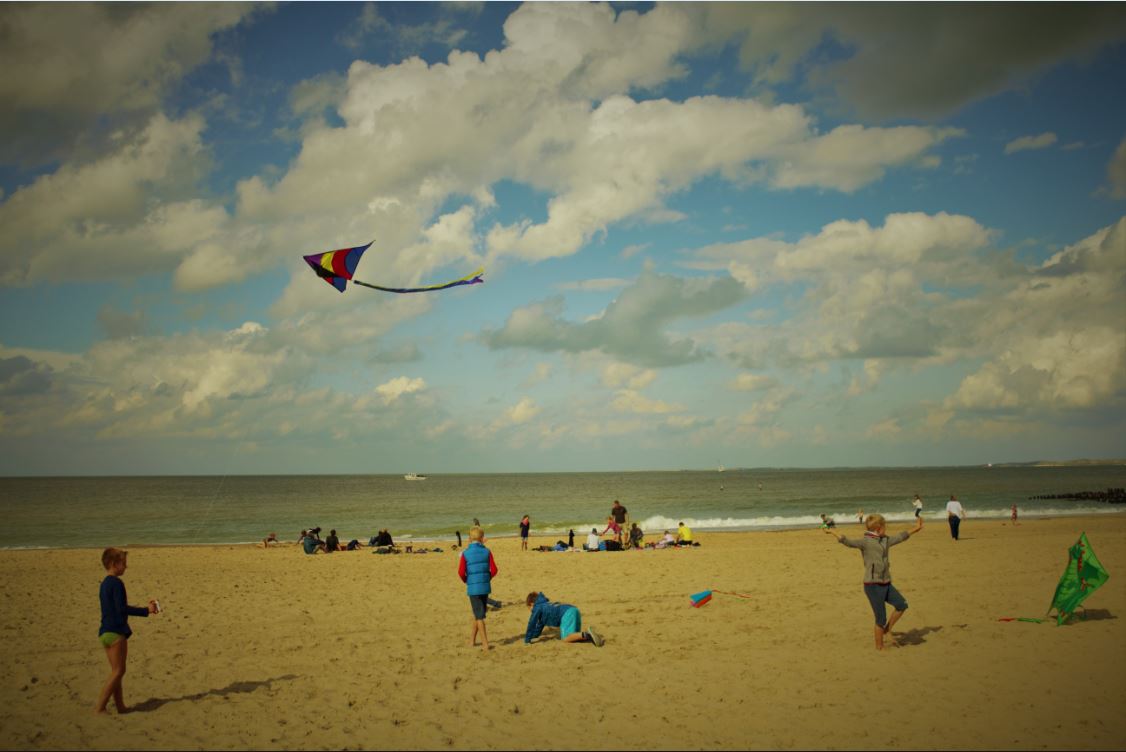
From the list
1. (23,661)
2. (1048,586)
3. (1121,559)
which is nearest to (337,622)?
(23,661)

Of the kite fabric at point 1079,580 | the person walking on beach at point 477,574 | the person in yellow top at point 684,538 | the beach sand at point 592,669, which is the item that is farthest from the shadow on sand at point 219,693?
the person in yellow top at point 684,538

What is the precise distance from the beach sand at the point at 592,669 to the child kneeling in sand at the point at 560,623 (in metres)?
0.21

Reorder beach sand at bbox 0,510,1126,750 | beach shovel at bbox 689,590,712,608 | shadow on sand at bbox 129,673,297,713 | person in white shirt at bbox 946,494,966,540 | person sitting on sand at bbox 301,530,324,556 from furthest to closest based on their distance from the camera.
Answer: person sitting on sand at bbox 301,530,324,556
person in white shirt at bbox 946,494,966,540
beach shovel at bbox 689,590,712,608
shadow on sand at bbox 129,673,297,713
beach sand at bbox 0,510,1126,750

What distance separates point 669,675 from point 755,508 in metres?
49.0

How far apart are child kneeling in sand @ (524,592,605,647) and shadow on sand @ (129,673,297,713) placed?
3.28 meters

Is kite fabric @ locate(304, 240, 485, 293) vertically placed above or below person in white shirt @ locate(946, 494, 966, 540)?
above

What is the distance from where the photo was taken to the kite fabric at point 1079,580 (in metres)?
9.52

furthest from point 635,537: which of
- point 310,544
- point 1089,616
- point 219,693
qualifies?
point 219,693

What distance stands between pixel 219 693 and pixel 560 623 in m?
4.47

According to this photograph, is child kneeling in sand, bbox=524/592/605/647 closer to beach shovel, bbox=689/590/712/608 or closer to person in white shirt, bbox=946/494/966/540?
beach shovel, bbox=689/590/712/608

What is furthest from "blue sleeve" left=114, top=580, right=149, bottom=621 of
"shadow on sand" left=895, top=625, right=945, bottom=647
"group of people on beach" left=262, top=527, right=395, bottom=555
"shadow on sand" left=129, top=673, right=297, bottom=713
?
"group of people on beach" left=262, top=527, right=395, bottom=555

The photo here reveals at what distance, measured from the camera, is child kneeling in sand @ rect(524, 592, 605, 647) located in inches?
369

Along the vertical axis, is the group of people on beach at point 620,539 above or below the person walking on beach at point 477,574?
below

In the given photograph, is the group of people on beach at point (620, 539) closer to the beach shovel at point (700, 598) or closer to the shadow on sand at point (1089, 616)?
the beach shovel at point (700, 598)
